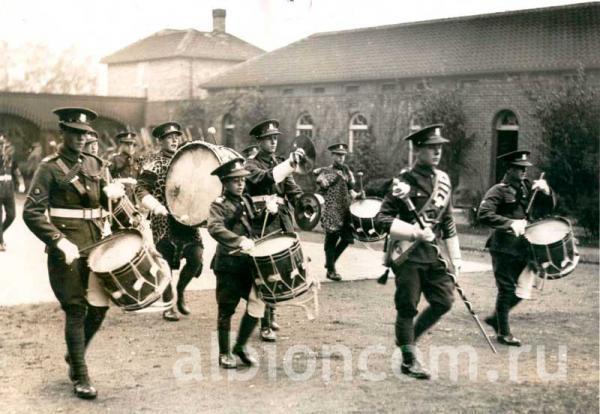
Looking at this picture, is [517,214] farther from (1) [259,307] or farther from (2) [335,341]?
(1) [259,307]

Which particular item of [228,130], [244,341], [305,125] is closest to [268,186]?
[244,341]

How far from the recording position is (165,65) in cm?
3809

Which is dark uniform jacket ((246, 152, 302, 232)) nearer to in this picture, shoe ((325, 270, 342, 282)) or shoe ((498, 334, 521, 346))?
shoe ((498, 334, 521, 346))

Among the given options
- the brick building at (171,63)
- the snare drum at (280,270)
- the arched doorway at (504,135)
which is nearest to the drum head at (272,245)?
the snare drum at (280,270)

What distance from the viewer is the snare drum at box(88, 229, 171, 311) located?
5.39m

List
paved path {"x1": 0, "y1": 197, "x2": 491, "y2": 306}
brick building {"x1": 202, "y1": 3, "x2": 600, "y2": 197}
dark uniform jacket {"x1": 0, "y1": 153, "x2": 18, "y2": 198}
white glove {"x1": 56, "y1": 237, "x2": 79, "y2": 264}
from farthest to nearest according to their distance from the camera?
brick building {"x1": 202, "y1": 3, "x2": 600, "y2": 197} → dark uniform jacket {"x1": 0, "y1": 153, "x2": 18, "y2": 198} → paved path {"x1": 0, "y1": 197, "x2": 491, "y2": 306} → white glove {"x1": 56, "y1": 237, "x2": 79, "y2": 264}

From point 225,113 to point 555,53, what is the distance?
13.2m

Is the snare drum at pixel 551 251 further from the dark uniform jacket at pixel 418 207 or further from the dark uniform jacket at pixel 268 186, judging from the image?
the dark uniform jacket at pixel 268 186

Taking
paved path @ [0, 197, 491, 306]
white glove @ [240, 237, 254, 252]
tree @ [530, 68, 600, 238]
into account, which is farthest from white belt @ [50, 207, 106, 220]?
tree @ [530, 68, 600, 238]

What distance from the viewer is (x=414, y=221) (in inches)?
241

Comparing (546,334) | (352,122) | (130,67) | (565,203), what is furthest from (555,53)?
(130,67)

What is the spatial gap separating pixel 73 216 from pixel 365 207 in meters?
6.20

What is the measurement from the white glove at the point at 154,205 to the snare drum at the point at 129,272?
1.95m

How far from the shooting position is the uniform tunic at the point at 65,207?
5.46 metres
